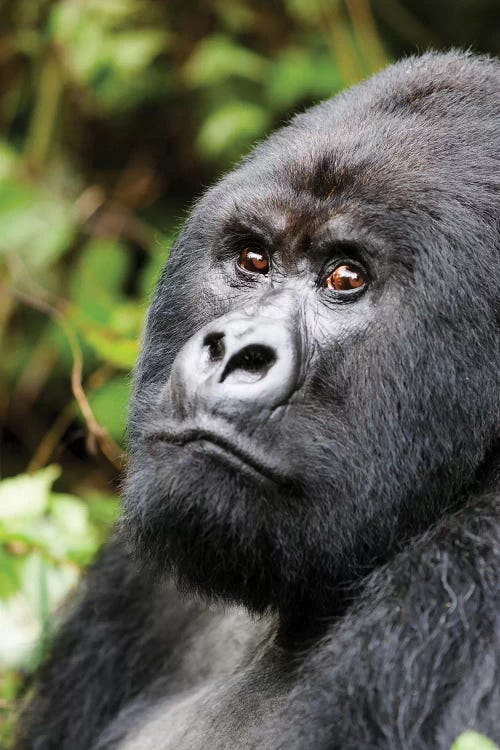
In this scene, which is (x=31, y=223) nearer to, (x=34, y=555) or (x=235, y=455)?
(x=34, y=555)

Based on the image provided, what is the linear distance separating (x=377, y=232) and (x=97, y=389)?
2.66m

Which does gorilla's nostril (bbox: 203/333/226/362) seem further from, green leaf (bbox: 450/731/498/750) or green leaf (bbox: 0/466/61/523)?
green leaf (bbox: 0/466/61/523)

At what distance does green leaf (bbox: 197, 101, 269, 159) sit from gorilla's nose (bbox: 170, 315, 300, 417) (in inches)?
126

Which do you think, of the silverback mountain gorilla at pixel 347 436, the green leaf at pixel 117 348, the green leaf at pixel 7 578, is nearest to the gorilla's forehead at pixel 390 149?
the silverback mountain gorilla at pixel 347 436

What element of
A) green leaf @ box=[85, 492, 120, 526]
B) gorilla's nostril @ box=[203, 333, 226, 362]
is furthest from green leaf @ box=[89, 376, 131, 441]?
gorilla's nostril @ box=[203, 333, 226, 362]

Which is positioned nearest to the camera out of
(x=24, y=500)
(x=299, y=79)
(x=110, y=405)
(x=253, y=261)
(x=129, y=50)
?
(x=253, y=261)

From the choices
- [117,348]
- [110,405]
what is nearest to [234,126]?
[110,405]

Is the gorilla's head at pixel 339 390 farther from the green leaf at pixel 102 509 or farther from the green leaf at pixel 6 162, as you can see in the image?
the green leaf at pixel 6 162

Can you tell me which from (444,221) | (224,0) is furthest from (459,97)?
(224,0)

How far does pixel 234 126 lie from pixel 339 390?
3.30 m

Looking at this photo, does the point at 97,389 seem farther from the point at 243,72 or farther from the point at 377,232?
the point at 377,232

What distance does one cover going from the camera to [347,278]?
2377 millimetres

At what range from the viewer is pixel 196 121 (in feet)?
20.6

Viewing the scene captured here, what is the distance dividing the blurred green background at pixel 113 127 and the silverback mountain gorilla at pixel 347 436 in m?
2.25
